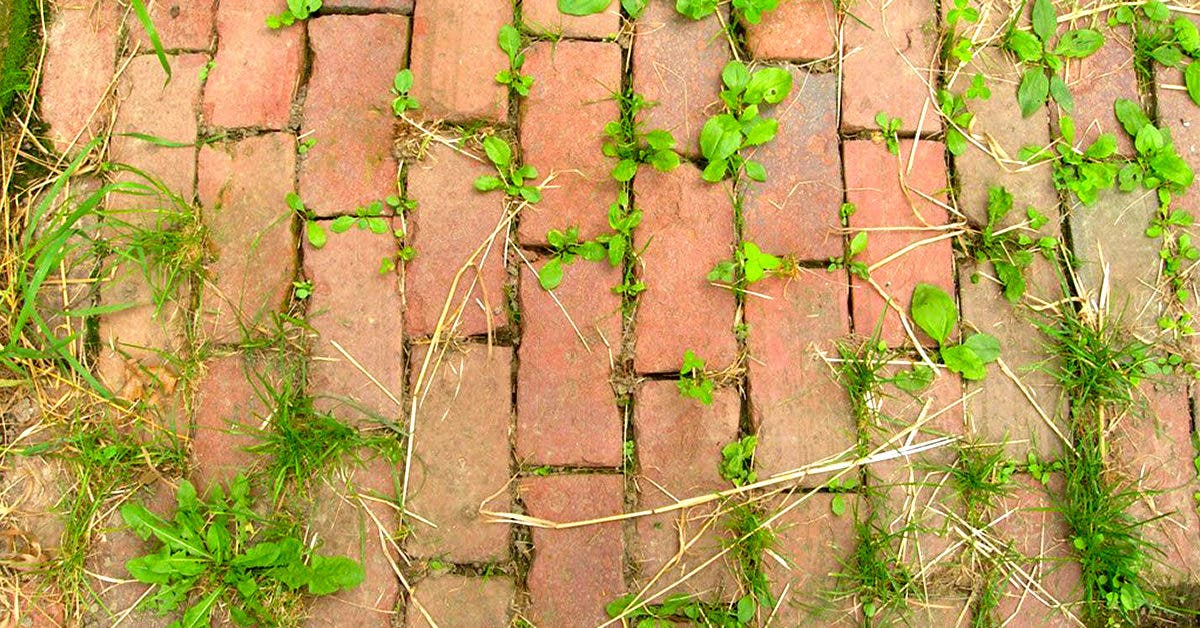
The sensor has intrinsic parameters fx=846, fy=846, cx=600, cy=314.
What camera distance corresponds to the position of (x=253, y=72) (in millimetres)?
2244

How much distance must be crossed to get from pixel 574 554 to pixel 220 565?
33.5 inches

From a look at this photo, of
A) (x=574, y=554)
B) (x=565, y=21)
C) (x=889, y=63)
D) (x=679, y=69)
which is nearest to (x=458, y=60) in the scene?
(x=565, y=21)

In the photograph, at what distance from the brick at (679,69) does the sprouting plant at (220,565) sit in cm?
138

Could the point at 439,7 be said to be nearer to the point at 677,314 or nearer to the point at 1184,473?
the point at 677,314

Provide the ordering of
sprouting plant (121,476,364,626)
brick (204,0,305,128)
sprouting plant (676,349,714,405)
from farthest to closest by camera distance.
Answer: brick (204,0,305,128) < sprouting plant (676,349,714,405) < sprouting plant (121,476,364,626)

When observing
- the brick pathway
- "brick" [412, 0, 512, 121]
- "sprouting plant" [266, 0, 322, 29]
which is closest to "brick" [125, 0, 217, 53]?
the brick pathway

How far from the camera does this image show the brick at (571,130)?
2193 millimetres

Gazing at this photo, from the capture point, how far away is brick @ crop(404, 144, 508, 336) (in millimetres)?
2154

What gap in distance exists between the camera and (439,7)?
2.27 meters

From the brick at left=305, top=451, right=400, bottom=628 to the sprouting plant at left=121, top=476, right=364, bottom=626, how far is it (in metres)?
0.04

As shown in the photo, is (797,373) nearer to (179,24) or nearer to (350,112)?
(350,112)

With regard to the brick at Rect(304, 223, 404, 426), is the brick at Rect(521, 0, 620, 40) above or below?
above

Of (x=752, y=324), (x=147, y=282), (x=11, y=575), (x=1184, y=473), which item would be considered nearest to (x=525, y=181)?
(x=752, y=324)

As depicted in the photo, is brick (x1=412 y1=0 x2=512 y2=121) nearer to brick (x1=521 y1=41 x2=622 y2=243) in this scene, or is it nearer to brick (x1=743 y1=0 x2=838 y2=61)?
brick (x1=521 y1=41 x2=622 y2=243)
